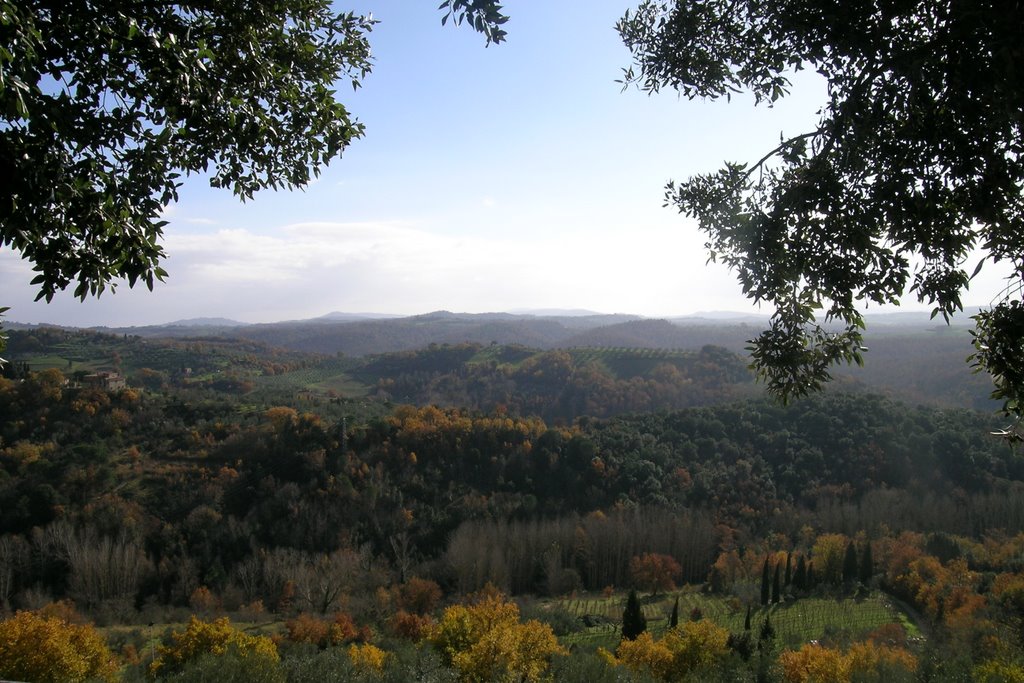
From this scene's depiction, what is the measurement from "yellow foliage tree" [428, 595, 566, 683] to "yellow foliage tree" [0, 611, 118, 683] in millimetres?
9996

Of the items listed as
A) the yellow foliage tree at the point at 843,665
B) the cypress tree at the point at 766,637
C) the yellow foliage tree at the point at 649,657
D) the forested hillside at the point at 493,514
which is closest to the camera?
the yellow foliage tree at the point at 843,665

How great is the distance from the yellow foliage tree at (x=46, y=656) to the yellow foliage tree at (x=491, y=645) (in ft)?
32.8

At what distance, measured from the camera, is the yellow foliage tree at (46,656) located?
1747 cm

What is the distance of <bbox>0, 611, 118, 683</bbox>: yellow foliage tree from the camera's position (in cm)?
1747

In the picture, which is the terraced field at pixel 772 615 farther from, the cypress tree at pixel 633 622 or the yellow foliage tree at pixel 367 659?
the yellow foliage tree at pixel 367 659

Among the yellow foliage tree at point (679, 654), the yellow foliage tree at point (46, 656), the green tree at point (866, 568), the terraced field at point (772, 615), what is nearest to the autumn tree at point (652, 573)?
the terraced field at point (772, 615)

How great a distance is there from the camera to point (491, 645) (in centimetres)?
1814

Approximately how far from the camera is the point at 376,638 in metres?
27.8

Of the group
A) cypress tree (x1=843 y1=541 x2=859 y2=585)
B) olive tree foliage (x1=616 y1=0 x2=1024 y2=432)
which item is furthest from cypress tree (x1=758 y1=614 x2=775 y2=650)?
olive tree foliage (x1=616 y1=0 x2=1024 y2=432)

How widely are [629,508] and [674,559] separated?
623 cm

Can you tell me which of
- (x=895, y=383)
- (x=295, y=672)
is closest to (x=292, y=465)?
(x=295, y=672)

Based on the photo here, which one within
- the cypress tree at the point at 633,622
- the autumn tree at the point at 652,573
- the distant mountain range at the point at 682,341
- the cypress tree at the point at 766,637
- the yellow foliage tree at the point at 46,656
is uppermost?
the distant mountain range at the point at 682,341

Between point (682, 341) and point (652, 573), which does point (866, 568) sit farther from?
point (682, 341)

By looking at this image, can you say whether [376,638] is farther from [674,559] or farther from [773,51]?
[773,51]
